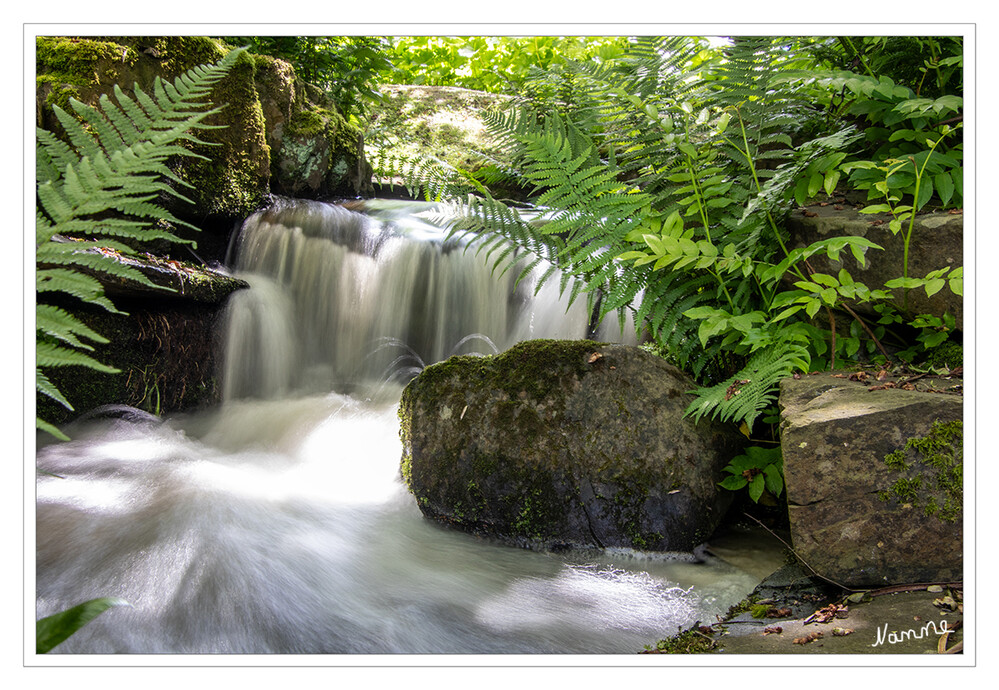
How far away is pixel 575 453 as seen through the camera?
230 centimetres

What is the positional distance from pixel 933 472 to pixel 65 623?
2.21 m

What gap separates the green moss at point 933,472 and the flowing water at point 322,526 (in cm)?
64

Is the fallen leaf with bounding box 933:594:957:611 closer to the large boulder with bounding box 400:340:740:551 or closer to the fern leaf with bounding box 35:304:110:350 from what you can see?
the large boulder with bounding box 400:340:740:551

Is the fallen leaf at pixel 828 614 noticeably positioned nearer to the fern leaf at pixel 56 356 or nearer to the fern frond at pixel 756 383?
the fern frond at pixel 756 383

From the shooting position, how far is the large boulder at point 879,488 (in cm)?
168

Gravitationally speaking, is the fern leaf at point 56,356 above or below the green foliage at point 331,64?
below

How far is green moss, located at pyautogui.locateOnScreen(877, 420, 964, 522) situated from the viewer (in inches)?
66.4

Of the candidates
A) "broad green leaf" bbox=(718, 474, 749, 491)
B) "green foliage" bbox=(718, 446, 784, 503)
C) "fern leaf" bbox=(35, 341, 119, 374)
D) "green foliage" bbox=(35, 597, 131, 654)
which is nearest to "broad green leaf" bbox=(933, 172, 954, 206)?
"green foliage" bbox=(718, 446, 784, 503)

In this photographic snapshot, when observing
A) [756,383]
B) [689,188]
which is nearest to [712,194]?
[689,188]

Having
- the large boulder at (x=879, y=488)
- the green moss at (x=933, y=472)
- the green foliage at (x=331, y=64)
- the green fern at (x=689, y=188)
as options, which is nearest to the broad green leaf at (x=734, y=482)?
the green fern at (x=689, y=188)

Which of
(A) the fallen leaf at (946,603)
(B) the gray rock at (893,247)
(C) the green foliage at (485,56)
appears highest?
(C) the green foliage at (485,56)
